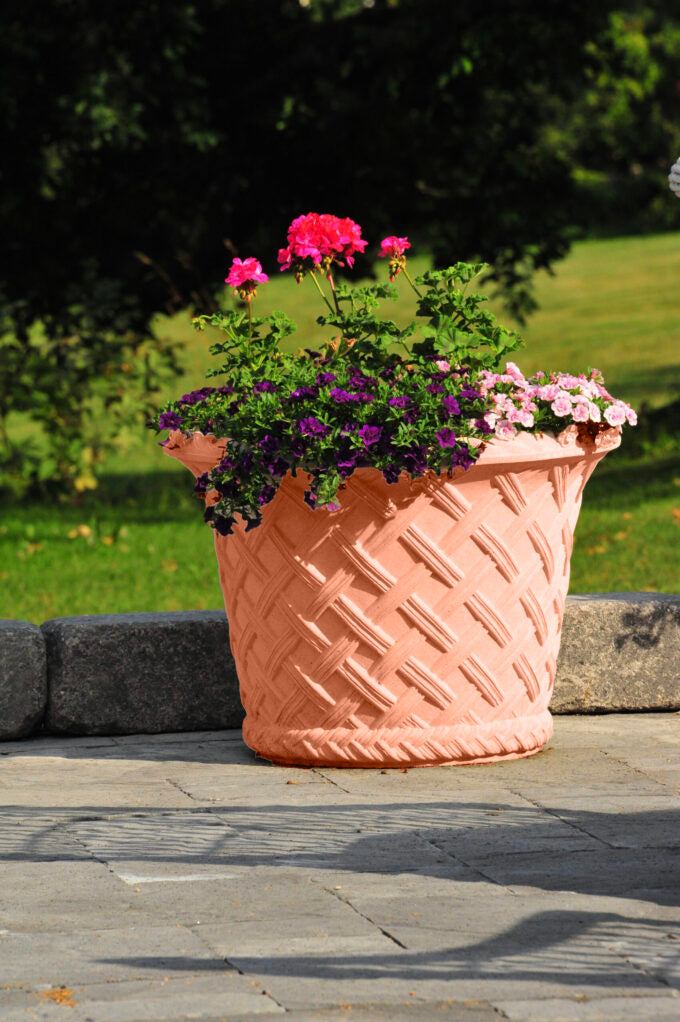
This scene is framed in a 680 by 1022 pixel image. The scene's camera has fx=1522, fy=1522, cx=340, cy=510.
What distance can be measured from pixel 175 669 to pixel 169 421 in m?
0.96

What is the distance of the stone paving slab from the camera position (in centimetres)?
281

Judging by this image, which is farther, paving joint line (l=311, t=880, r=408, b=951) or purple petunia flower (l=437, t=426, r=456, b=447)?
purple petunia flower (l=437, t=426, r=456, b=447)

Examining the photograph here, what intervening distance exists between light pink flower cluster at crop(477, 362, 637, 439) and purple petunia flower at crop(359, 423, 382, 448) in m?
0.36

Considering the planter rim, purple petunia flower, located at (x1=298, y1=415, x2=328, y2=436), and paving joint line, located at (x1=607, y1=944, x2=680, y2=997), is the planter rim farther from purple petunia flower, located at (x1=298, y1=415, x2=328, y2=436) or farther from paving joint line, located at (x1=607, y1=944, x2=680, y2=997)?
paving joint line, located at (x1=607, y1=944, x2=680, y2=997)

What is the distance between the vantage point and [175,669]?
16.6 ft

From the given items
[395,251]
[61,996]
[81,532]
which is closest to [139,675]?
[395,251]

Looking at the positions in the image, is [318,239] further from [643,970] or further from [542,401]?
[643,970]

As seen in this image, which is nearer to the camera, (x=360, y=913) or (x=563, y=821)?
(x=360, y=913)

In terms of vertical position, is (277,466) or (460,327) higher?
(460,327)

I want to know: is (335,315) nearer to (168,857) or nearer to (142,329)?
(168,857)

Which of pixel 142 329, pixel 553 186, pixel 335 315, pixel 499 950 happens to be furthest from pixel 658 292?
pixel 499 950

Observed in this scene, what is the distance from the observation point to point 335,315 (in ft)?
15.4

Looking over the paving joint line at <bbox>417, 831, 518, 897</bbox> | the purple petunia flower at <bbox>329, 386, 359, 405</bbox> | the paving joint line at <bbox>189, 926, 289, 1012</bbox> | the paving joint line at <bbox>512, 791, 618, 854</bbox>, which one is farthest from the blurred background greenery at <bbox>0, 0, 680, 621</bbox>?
the paving joint line at <bbox>189, 926, 289, 1012</bbox>

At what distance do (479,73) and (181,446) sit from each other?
346 inches
